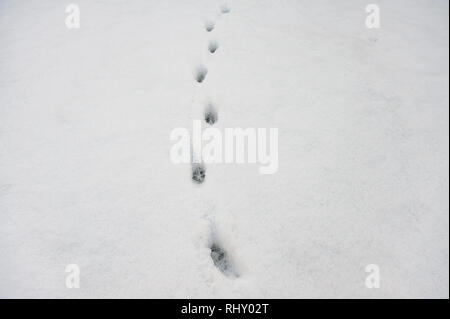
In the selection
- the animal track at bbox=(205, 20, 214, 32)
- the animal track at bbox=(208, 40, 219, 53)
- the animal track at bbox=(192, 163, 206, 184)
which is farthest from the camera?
the animal track at bbox=(205, 20, 214, 32)

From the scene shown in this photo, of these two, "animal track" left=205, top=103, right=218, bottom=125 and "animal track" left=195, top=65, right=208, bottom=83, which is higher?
"animal track" left=195, top=65, right=208, bottom=83

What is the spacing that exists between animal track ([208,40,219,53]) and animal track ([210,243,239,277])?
1.85 m

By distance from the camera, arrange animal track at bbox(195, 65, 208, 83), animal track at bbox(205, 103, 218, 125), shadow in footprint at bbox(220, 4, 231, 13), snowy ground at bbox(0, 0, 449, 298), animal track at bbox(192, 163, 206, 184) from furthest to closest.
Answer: shadow in footprint at bbox(220, 4, 231, 13) < animal track at bbox(195, 65, 208, 83) < animal track at bbox(205, 103, 218, 125) < animal track at bbox(192, 163, 206, 184) < snowy ground at bbox(0, 0, 449, 298)

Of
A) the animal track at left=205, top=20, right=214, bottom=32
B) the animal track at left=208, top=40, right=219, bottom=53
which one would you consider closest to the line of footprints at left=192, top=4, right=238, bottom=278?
the animal track at left=208, top=40, right=219, bottom=53

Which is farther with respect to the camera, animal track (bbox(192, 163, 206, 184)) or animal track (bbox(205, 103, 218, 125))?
animal track (bbox(205, 103, 218, 125))

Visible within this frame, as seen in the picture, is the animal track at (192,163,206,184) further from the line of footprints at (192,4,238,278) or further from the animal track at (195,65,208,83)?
the animal track at (195,65,208,83)

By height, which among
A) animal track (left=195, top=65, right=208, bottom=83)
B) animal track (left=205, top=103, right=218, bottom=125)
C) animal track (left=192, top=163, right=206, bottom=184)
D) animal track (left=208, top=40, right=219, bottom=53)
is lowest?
animal track (left=192, top=163, right=206, bottom=184)

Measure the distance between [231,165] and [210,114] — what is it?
0.53m

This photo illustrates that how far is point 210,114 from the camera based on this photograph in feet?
6.98

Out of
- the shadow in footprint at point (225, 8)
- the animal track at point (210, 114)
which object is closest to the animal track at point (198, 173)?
the animal track at point (210, 114)

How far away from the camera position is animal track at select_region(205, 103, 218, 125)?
208 centimetres

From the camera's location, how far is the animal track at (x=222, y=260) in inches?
56.6

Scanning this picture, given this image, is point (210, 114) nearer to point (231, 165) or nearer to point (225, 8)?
point (231, 165)

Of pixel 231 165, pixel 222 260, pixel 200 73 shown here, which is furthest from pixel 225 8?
pixel 222 260
